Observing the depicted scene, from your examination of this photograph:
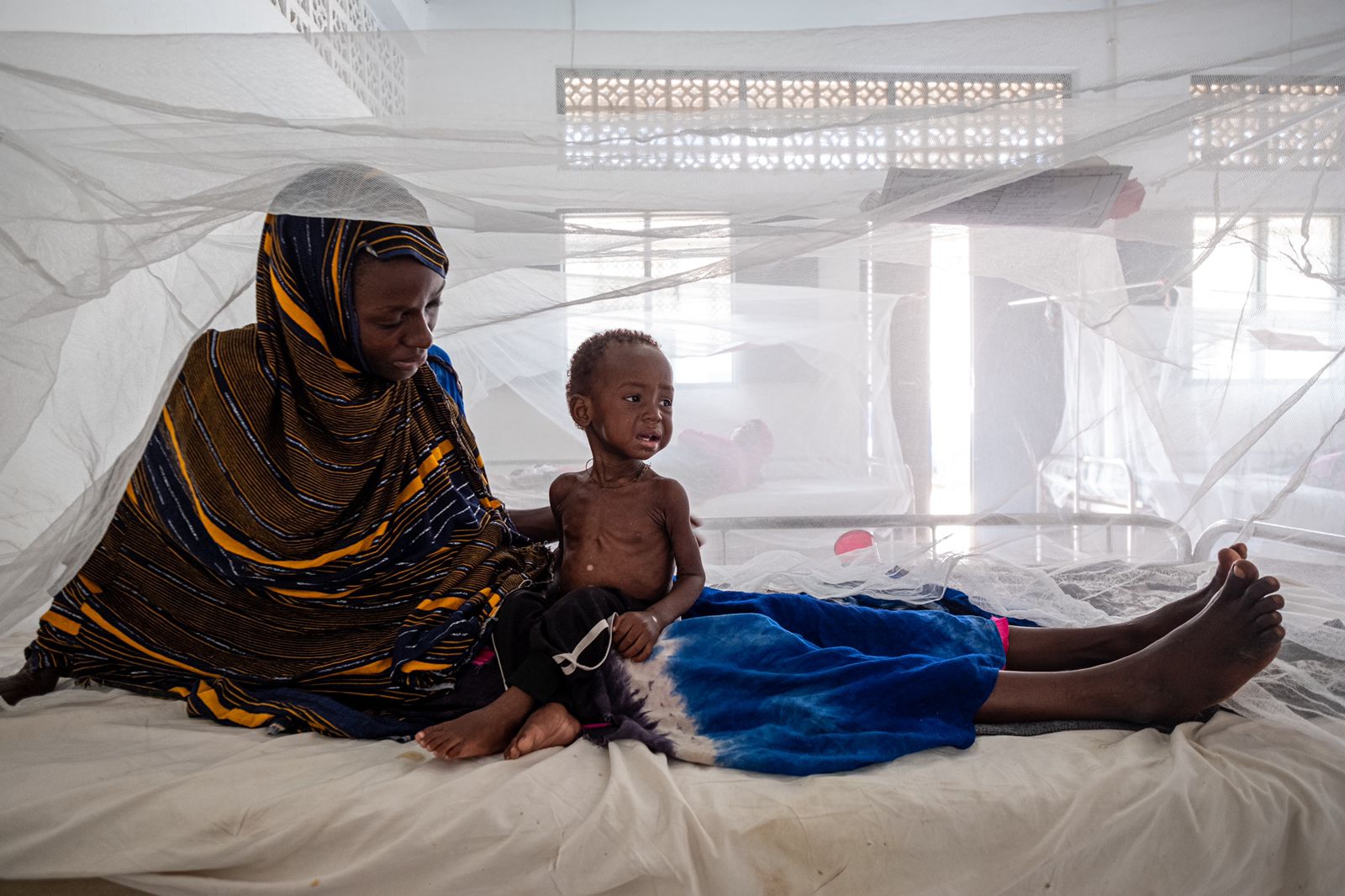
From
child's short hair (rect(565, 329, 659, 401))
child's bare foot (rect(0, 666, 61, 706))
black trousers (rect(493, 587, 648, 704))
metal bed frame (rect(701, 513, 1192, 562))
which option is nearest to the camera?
black trousers (rect(493, 587, 648, 704))

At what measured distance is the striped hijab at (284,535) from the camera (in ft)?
5.29

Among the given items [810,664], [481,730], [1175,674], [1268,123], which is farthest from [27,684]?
[1268,123]

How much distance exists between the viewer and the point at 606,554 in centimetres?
180

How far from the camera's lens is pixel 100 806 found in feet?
4.26

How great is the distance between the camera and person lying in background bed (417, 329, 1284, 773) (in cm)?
141

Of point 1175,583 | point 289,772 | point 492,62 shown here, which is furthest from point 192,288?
point 1175,583

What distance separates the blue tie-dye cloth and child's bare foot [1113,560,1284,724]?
0.22m

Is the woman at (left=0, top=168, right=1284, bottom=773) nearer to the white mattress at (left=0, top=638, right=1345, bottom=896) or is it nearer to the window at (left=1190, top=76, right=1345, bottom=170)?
the white mattress at (left=0, top=638, right=1345, bottom=896)

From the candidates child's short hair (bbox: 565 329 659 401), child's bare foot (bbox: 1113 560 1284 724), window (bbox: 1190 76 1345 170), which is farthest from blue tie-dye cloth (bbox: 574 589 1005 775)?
window (bbox: 1190 76 1345 170)

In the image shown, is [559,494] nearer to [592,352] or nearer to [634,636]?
[592,352]

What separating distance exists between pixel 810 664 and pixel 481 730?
51 centimetres

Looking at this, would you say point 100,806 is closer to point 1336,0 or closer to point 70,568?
point 70,568

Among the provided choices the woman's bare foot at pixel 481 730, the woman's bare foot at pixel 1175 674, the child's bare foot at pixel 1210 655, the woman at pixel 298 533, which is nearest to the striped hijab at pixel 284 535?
the woman at pixel 298 533

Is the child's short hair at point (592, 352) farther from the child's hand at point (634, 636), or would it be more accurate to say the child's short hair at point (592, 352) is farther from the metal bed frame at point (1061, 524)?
the metal bed frame at point (1061, 524)
